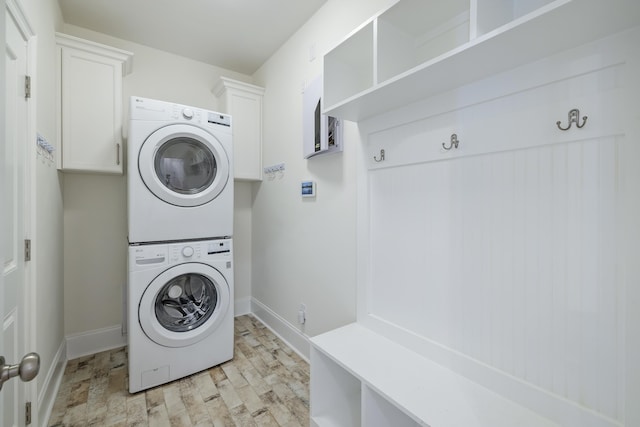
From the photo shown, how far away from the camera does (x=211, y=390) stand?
6.07ft

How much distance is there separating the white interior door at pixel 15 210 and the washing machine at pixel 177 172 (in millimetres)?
534

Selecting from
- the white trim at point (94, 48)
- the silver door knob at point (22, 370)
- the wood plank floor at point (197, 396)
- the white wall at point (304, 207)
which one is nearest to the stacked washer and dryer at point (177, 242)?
the wood plank floor at point (197, 396)

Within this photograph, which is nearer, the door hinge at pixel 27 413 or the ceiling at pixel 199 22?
the door hinge at pixel 27 413

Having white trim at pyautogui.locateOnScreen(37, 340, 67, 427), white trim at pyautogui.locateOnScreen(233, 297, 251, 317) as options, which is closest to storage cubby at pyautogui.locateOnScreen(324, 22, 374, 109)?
white trim at pyautogui.locateOnScreen(37, 340, 67, 427)

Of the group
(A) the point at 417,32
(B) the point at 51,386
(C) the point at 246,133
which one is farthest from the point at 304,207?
(B) the point at 51,386

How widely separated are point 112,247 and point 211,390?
1512 mm

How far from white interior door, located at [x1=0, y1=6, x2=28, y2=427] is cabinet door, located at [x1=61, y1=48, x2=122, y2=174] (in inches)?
30.5

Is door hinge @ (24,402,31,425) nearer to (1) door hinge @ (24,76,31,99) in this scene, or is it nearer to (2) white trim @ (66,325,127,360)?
(2) white trim @ (66,325,127,360)

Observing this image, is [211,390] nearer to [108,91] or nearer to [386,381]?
[386,381]

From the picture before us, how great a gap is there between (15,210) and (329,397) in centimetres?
→ 167

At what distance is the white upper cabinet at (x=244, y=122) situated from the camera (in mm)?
2660

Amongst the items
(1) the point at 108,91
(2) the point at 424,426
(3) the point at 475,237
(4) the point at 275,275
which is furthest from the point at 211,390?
(1) the point at 108,91

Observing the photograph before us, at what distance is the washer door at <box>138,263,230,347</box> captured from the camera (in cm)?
183

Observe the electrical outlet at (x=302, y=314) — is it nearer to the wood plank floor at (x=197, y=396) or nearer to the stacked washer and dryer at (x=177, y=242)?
the wood plank floor at (x=197, y=396)
